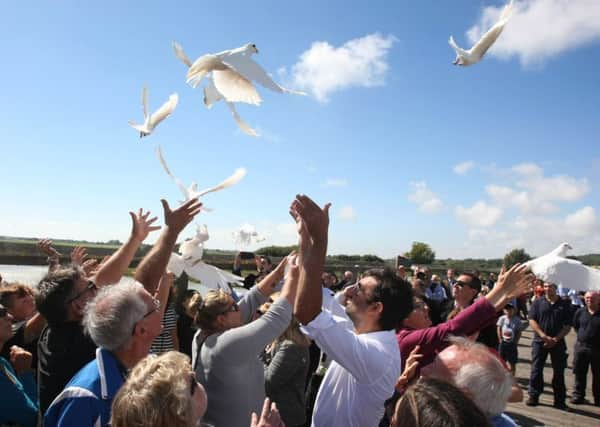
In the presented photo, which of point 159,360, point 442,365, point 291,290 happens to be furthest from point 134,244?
point 442,365

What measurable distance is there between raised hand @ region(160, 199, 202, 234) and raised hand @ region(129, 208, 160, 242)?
0.68 meters

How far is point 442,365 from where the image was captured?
1.77 meters

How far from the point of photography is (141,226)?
2969 mm

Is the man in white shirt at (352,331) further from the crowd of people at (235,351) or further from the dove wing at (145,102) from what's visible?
the dove wing at (145,102)

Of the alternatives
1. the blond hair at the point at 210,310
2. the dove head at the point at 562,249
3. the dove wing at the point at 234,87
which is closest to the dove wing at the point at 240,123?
the dove wing at the point at 234,87

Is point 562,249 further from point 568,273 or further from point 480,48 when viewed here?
point 480,48

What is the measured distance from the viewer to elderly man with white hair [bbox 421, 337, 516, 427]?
166cm

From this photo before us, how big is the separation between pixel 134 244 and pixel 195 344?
782 millimetres

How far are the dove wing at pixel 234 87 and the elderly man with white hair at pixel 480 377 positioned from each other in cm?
156

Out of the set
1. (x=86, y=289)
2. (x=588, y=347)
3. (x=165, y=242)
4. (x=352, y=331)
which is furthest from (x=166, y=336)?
(x=588, y=347)

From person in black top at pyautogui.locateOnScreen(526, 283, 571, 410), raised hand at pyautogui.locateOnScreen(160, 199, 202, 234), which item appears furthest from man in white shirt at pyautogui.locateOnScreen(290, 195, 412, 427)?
person in black top at pyautogui.locateOnScreen(526, 283, 571, 410)

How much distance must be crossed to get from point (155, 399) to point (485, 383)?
121 cm

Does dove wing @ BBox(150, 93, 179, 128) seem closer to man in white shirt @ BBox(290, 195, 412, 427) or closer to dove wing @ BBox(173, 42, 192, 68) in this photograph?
dove wing @ BBox(173, 42, 192, 68)

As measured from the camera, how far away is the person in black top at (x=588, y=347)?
757 centimetres
